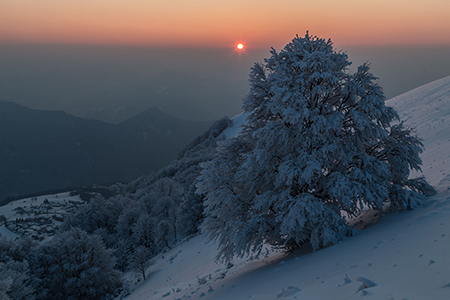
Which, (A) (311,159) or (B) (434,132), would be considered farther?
(B) (434,132)

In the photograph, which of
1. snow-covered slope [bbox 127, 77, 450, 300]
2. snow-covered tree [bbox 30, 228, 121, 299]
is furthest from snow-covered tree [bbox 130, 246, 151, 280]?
snow-covered slope [bbox 127, 77, 450, 300]

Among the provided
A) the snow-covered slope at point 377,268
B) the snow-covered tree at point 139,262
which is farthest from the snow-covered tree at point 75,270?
the snow-covered slope at point 377,268

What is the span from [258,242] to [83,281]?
2215 cm

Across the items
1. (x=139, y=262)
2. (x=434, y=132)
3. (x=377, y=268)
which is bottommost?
(x=139, y=262)

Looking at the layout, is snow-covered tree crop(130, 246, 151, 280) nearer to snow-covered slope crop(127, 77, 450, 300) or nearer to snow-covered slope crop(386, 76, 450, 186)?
snow-covered slope crop(127, 77, 450, 300)

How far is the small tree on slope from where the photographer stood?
341 inches

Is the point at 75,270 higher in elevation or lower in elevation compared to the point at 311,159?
lower

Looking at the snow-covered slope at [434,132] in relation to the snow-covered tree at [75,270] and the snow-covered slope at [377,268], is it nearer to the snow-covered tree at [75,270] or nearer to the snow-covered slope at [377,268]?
the snow-covered slope at [377,268]

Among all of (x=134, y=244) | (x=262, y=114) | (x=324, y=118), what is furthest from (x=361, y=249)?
(x=134, y=244)

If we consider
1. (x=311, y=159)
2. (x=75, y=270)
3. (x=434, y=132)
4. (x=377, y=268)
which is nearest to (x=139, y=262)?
(x=75, y=270)

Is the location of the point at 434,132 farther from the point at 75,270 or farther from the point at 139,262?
the point at 75,270

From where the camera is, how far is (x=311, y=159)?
8.78 metres

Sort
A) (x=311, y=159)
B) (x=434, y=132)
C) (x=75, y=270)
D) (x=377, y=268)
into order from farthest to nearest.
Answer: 1. (x=75, y=270)
2. (x=434, y=132)
3. (x=311, y=159)
4. (x=377, y=268)

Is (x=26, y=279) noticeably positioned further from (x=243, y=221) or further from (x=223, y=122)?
(x=223, y=122)
